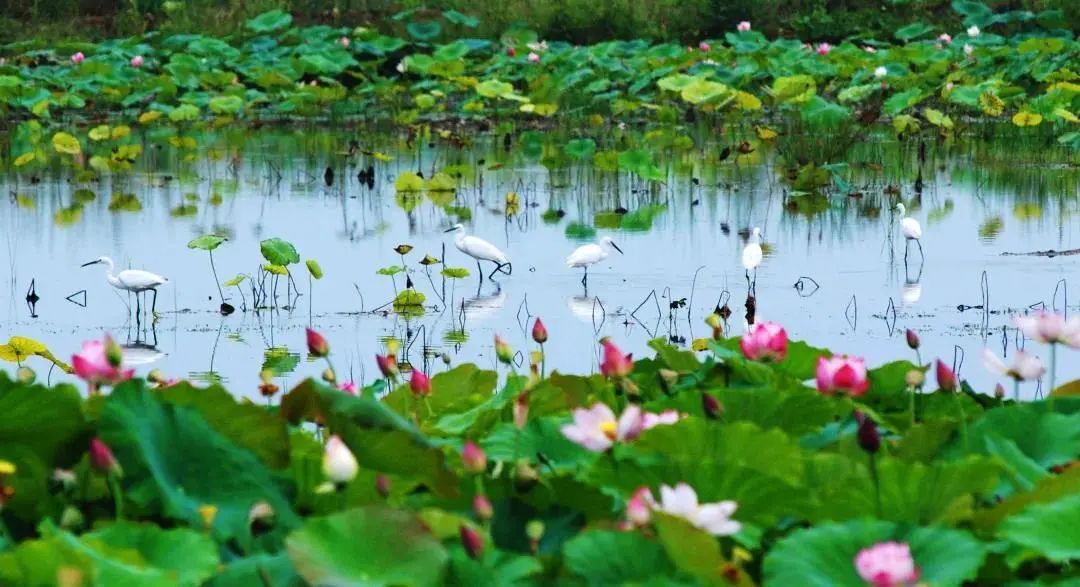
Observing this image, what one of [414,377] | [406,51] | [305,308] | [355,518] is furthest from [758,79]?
[355,518]

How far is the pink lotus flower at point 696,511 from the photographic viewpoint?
1.62 metres

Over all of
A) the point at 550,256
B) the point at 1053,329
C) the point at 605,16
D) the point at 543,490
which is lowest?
the point at 550,256

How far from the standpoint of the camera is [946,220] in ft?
24.8

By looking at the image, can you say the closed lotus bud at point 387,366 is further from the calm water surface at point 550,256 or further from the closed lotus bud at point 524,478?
the calm water surface at point 550,256

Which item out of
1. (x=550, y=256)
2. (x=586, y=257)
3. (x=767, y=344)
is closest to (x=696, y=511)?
(x=767, y=344)

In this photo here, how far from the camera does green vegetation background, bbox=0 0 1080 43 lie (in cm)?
1644

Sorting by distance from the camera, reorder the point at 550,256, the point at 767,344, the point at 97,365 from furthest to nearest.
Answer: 1. the point at 550,256
2. the point at 767,344
3. the point at 97,365

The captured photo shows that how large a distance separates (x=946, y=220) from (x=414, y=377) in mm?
5491

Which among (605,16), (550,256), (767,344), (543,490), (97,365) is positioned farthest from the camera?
(605,16)

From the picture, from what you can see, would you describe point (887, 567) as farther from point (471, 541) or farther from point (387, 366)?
point (387, 366)

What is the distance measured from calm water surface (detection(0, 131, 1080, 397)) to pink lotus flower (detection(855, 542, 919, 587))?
2969mm

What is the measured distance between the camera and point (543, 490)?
1885mm

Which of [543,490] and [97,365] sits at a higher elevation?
[97,365]

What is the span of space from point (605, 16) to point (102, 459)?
15.5 m
